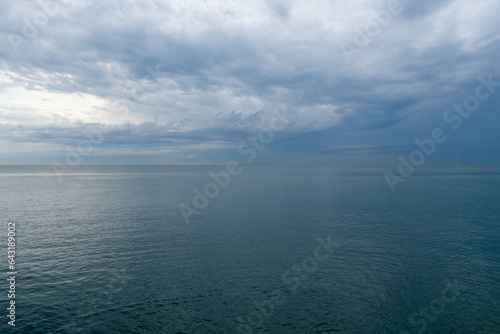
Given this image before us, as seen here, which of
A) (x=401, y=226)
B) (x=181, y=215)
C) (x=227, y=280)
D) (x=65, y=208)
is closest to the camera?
(x=227, y=280)

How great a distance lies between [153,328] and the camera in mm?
30500

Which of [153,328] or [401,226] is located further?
[401,226]

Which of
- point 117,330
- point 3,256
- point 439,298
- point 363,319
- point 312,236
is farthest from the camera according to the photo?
point 312,236

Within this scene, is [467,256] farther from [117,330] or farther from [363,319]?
[117,330]

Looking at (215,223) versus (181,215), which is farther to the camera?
(181,215)

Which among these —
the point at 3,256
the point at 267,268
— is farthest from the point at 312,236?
the point at 3,256

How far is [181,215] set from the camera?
87938 millimetres

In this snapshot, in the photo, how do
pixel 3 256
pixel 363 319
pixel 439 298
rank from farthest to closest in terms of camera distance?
pixel 3 256, pixel 439 298, pixel 363 319

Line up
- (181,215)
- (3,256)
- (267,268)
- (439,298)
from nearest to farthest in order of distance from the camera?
(439,298), (267,268), (3,256), (181,215)

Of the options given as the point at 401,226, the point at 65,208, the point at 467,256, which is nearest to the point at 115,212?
the point at 65,208

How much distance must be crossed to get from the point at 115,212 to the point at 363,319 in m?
80.5

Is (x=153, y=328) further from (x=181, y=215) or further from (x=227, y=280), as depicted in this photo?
(x=181, y=215)

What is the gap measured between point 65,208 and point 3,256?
53.6 m

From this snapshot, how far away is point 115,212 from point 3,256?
4326cm
